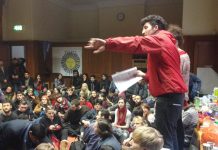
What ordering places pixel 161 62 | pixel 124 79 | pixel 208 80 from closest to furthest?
pixel 161 62
pixel 124 79
pixel 208 80

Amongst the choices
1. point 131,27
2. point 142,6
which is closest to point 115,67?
point 131,27

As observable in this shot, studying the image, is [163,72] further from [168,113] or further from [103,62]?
[103,62]

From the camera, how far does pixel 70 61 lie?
28.9 ft

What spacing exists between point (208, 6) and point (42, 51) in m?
5.18

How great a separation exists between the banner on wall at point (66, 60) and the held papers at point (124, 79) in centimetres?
718

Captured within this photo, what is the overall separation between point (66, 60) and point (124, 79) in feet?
24.7

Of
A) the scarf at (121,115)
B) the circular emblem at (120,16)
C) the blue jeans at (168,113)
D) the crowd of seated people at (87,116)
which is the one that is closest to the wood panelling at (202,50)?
Result: the crowd of seated people at (87,116)

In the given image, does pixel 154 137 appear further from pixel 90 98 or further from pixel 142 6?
pixel 142 6

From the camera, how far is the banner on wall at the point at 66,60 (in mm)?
8703

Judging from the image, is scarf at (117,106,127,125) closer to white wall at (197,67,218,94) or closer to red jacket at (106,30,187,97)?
white wall at (197,67,218,94)

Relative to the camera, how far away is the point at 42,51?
8.66m

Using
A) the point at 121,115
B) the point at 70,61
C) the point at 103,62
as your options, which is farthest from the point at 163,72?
the point at 70,61

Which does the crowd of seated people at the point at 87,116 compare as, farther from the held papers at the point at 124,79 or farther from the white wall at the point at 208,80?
the white wall at the point at 208,80

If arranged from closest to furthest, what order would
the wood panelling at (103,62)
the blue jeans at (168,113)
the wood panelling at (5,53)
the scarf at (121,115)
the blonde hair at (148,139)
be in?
the blonde hair at (148,139) < the blue jeans at (168,113) < the scarf at (121,115) < the wood panelling at (103,62) < the wood panelling at (5,53)
